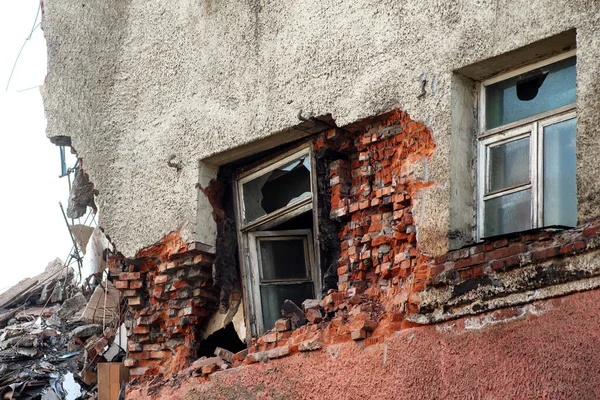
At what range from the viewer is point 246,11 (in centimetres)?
938

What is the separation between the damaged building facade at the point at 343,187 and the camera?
696 centimetres

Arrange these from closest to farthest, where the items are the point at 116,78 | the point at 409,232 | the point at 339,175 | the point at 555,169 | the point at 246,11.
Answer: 1. the point at 555,169
2. the point at 409,232
3. the point at 339,175
4. the point at 246,11
5. the point at 116,78

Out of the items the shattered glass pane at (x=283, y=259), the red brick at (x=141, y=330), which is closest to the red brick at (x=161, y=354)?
the red brick at (x=141, y=330)

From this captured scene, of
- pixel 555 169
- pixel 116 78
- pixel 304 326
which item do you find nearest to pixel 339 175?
pixel 304 326

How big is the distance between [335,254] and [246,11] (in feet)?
7.47

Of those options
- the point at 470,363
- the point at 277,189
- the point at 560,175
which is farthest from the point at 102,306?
the point at 560,175

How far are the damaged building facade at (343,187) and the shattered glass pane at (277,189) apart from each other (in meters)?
0.02

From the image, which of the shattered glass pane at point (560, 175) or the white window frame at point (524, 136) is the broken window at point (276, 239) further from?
the shattered glass pane at point (560, 175)

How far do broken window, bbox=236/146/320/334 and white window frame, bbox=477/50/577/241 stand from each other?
1778mm

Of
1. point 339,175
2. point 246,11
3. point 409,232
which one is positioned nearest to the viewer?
point 409,232

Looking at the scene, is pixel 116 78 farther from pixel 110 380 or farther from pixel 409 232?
pixel 409 232

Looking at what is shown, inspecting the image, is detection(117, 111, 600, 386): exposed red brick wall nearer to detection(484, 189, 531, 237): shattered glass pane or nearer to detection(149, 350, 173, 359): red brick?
detection(149, 350, 173, 359): red brick

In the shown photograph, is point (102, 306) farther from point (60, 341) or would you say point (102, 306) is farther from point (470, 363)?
point (470, 363)

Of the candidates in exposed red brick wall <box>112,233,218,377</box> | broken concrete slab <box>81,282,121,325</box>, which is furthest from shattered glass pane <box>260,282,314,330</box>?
broken concrete slab <box>81,282,121,325</box>
